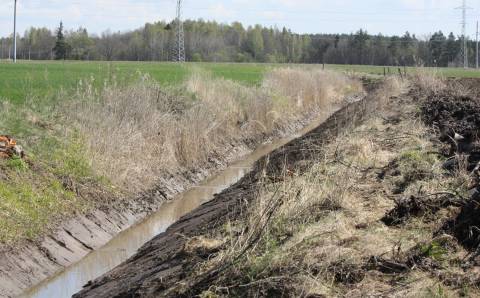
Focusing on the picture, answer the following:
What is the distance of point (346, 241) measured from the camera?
7.91 meters

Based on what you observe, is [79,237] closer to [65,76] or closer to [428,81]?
[65,76]

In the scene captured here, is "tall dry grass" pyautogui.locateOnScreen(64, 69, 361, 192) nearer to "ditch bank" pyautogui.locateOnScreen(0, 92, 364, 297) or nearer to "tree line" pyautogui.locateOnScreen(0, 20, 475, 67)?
"ditch bank" pyautogui.locateOnScreen(0, 92, 364, 297)

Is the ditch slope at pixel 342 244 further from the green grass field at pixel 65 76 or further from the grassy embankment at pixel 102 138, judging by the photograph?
the green grass field at pixel 65 76

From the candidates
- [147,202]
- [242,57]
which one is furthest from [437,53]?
[147,202]

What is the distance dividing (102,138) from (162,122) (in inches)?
120

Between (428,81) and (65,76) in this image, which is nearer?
(65,76)

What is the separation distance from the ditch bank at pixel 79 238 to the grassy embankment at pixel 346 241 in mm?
2684

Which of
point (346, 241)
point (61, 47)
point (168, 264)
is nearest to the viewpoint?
point (346, 241)

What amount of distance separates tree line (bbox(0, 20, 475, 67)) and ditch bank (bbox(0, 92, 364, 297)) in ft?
300

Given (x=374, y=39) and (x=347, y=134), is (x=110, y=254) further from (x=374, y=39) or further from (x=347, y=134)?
(x=374, y=39)

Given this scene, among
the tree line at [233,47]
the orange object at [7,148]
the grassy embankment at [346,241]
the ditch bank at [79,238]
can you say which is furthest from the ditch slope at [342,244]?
the tree line at [233,47]

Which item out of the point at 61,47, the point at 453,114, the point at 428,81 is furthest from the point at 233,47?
the point at 453,114

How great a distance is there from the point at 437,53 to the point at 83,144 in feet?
360

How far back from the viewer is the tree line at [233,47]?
117 meters
